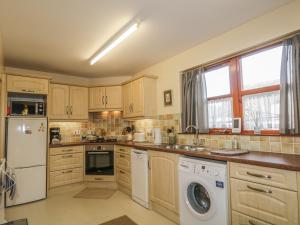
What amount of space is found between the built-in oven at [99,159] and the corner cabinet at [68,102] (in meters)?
0.83

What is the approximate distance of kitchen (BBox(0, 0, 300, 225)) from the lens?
1.98 m

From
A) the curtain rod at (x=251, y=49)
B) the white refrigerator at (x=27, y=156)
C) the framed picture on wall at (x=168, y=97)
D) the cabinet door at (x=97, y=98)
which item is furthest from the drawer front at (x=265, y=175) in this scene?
the cabinet door at (x=97, y=98)

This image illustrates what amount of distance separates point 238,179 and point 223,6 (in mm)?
1810

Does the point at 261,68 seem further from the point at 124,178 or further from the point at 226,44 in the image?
the point at 124,178

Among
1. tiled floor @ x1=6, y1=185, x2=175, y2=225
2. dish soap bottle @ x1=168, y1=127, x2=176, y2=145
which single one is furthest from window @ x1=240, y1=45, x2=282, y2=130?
tiled floor @ x1=6, y1=185, x2=175, y2=225

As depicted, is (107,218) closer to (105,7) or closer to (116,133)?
(116,133)

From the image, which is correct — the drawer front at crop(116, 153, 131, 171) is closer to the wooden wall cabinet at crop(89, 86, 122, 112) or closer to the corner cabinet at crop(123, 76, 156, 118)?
the corner cabinet at crop(123, 76, 156, 118)

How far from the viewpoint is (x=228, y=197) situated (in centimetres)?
188

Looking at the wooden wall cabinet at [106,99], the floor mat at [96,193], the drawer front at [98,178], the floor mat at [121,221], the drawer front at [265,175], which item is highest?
the wooden wall cabinet at [106,99]

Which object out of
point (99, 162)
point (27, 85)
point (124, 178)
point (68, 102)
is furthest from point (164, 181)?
point (27, 85)

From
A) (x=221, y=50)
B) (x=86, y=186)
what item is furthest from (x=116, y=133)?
(x=221, y=50)

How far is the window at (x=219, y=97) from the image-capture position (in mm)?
2771

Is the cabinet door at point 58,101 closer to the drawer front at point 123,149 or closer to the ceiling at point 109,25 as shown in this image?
the ceiling at point 109,25

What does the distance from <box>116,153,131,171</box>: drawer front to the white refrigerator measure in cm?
134
